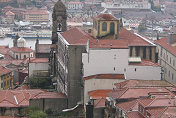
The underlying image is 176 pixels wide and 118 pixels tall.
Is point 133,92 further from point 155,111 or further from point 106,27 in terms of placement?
point 106,27

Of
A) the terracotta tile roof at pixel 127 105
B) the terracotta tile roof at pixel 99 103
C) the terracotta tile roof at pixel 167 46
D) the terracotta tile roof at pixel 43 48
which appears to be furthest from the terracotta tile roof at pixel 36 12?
the terracotta tile roof at pixel 127 105

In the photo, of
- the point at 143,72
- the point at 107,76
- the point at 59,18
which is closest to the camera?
the point at 107,76

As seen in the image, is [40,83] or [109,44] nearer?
[109,44]

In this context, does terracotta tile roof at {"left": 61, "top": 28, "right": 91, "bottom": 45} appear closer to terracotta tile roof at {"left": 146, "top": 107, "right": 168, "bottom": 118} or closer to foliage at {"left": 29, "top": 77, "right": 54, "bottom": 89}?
foliage at {"left": 29, "top": 77, "right": 54, "bottom": 89}

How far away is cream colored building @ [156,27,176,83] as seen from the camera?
3109 centimetres

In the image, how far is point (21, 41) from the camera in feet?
181

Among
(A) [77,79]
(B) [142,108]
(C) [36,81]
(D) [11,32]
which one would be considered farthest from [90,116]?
(D) [11,32]

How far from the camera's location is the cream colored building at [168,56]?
102 feet

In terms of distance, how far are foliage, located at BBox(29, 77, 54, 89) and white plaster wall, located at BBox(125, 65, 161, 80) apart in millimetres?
8531

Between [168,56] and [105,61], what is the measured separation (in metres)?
6.76

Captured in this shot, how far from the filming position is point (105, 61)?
27016mm

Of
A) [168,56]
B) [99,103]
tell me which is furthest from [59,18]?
[99,103]

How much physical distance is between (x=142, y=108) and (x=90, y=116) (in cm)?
387

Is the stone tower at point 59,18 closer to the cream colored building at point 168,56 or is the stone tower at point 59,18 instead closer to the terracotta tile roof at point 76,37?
the terracotta tile roof at point 76,37
